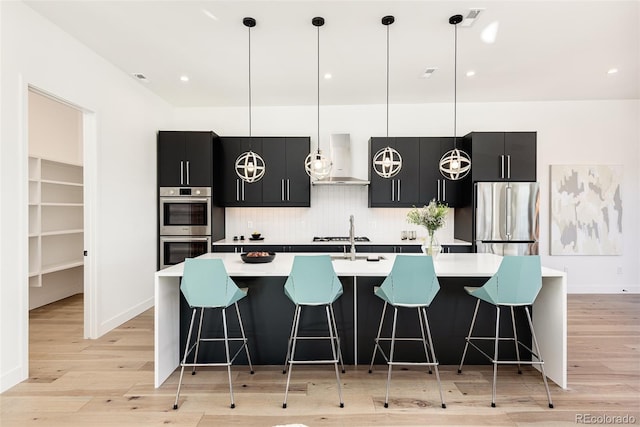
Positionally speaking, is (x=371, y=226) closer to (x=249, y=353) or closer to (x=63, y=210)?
(x=249, y=353)

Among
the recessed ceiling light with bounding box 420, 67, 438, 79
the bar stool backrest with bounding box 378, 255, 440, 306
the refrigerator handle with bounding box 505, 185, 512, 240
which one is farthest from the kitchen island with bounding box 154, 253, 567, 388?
the recessed ceiling light with bounding box 420, 67, 438, 79

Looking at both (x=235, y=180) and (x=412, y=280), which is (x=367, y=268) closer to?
(x=412, y=280)

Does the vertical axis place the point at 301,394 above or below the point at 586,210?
below

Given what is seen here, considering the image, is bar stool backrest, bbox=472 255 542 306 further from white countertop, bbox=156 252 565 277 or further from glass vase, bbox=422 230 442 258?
glass vase, bbox=422 230 442 258

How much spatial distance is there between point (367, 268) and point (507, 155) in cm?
325

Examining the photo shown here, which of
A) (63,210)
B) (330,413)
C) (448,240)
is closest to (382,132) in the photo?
(448,240)

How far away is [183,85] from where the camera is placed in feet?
15.1

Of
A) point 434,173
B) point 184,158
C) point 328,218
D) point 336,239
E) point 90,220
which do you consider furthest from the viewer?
point 328,218

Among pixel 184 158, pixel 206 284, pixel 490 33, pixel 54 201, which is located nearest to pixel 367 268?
A: pixel 206 284

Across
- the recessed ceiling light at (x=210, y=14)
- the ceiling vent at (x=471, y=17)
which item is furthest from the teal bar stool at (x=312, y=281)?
the ceiling vent at (x=471, y=17)

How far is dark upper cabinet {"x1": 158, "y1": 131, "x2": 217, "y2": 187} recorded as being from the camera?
195 inches

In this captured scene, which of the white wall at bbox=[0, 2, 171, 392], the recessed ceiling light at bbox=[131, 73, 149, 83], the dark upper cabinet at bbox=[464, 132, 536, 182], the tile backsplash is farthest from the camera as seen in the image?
the tile backsplash

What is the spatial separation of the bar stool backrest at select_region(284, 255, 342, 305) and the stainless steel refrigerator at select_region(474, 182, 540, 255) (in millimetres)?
3028

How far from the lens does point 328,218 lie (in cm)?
554
